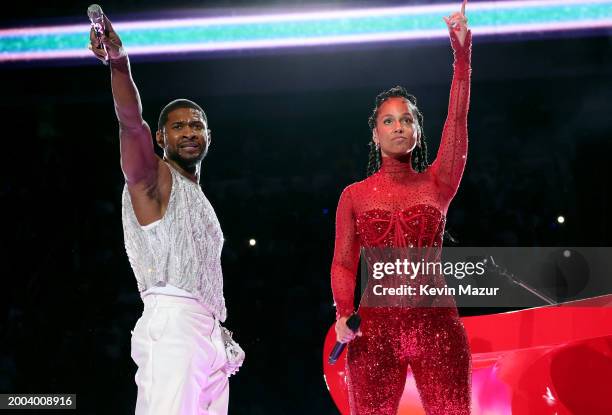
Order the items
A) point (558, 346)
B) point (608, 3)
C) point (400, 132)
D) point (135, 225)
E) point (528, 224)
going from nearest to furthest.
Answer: point (135, 225)
point (400, 132)
point (558, 346)
point (608, 3)
point (528, 224)

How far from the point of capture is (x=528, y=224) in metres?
4.23

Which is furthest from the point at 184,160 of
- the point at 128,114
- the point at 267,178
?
the point at 267,178

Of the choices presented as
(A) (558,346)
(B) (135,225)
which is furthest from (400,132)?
(A) (558,346)

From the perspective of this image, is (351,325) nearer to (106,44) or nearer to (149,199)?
(149,199)

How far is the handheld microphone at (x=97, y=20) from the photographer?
1.68m

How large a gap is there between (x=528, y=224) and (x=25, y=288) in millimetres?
3137

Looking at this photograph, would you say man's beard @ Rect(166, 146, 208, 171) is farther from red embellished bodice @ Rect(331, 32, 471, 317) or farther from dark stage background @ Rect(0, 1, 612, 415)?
dark stage background @ Rect(0, 1, 612, 415)

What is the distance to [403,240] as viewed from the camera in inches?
81.9

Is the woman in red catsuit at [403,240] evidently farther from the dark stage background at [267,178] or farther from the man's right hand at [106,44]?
the dark stage background at [267,178]

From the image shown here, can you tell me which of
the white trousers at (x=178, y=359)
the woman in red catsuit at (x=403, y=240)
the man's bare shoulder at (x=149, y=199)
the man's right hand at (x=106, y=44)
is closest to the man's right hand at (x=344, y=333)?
the woman in red catsuit at (x=403, y=240)

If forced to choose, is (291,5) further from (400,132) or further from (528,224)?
(400,132)

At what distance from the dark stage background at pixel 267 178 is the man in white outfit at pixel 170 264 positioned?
2.24 metres

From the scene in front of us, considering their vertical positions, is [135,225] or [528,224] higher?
[528,224]

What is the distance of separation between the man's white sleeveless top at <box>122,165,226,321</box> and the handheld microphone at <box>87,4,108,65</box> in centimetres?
43
